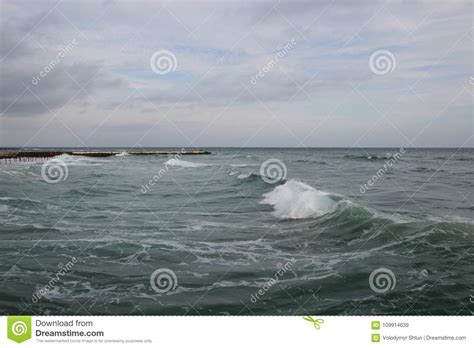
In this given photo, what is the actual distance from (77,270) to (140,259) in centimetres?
148

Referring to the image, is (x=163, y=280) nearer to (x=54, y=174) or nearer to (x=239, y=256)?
(x=239, y=256)

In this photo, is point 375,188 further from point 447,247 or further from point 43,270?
point 43,270
